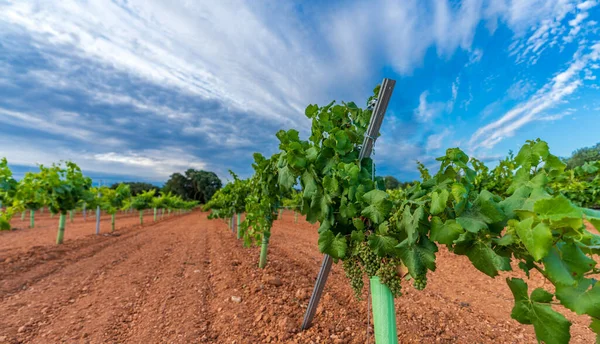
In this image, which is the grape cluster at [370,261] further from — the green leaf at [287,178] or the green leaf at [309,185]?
the green leaf at [287,178]

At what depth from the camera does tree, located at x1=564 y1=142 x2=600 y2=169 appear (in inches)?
1222

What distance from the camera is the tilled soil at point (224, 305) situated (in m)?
3.30

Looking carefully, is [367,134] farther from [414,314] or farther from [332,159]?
[414,314]

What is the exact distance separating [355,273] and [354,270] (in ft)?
0.08

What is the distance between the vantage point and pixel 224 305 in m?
4.08

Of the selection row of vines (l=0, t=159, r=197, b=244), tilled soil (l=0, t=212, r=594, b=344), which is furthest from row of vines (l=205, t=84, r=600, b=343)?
row of vines (l=0, t=159, r=197, b=244)

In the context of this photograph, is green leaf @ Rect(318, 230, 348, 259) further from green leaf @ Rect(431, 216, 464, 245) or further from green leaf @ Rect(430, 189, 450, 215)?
green leaf @ Rect(430, 189, 450, 215)

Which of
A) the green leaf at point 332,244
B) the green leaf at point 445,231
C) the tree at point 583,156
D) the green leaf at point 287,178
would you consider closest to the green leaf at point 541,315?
the green leaf at point 445,231

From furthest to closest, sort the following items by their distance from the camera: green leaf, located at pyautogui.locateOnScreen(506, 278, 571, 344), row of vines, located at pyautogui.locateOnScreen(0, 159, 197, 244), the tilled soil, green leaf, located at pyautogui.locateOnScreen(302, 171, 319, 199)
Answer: row of vines, located at pyautogui.locateOnScreen(0, 159, 197, 244) → the tilled soil → green leaf, located at pyautogui.locateOnScreen(302, 171, 319, 199) → green leaf, located at pyautogui.locateOnScreen(506, 278, 571, 344)

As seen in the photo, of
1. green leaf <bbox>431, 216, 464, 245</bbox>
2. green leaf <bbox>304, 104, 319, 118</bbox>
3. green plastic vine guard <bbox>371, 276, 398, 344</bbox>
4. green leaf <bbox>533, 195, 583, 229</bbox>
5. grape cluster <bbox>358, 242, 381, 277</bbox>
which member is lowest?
green plastic vine guard <bbox>371, 276, 398, 344</bbox>

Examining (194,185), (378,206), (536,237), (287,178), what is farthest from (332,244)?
(194,185)

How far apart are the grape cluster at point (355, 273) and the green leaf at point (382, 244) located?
32 cm

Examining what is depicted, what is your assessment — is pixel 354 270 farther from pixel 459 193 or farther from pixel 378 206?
pixel 459 193

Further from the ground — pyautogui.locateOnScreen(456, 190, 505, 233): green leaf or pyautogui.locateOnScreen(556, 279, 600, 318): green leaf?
pyautogui.locateOnScreen(456, 190, 505, 233): green leaf
